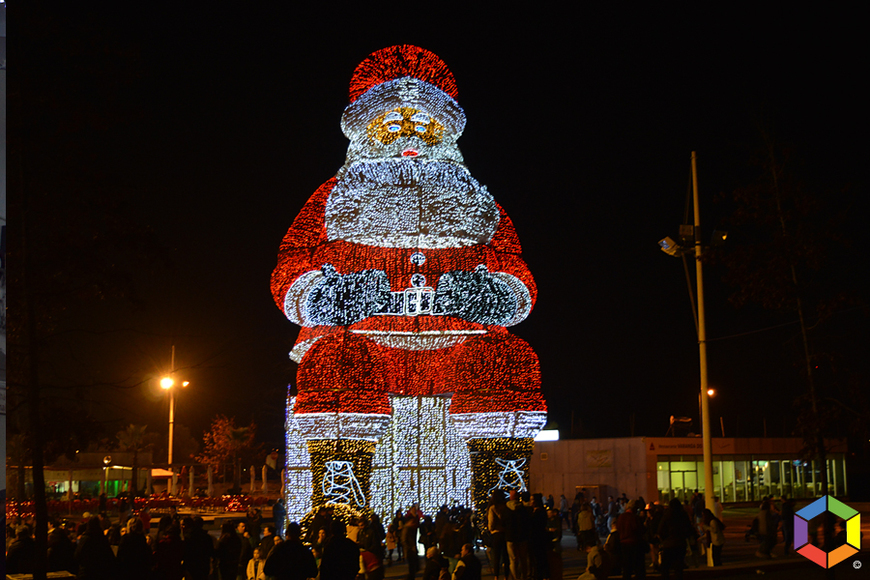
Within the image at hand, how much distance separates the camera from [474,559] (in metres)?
9.11

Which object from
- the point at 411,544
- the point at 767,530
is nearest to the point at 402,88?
the point at 411,544

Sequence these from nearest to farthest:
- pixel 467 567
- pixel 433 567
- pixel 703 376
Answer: pixel 467 567
pixel 433 567
pixel 703 376

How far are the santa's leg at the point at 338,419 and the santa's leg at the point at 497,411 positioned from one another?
70.7 inches

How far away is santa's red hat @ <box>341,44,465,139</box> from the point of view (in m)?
17.2

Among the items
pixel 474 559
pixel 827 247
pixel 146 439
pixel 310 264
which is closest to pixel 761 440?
pixel 827 247

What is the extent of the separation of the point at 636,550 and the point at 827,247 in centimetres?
714

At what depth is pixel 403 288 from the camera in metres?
17.5

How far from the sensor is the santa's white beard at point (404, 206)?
17.2m

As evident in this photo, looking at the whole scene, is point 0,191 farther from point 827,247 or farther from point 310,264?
point 827,247

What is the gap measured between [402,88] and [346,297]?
413 cm

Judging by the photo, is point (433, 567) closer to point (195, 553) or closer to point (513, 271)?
point (195, 553)

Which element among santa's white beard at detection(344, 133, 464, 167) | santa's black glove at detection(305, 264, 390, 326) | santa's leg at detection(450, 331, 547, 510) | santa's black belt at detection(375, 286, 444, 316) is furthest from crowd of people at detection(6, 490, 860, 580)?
santa's white beard at detection(344, 133, 464, 167)

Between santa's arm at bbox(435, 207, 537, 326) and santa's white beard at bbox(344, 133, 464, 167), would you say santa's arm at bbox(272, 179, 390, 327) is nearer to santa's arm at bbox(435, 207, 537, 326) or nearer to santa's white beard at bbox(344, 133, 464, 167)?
santa's white beard at bbox(344, 133, 464, 167)

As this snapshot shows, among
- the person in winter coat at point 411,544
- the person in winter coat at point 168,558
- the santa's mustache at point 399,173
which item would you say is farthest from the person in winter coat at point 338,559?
the santa's mustache at point 399,173
